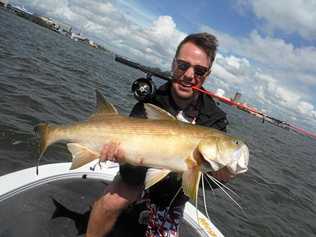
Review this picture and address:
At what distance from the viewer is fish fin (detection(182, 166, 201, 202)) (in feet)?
11.0

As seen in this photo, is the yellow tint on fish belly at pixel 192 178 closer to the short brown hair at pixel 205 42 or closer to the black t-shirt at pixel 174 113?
the black t-shirt at pixel 174 113

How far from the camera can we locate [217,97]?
5414 millimetres

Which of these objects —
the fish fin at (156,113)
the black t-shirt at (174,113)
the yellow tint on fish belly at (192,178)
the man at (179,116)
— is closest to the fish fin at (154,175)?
the yellow tint on fish belly at (192,178)

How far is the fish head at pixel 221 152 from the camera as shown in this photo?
132 inches

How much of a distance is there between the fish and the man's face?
1.00m

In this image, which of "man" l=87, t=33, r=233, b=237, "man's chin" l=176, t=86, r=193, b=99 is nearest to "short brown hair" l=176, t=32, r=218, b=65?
"man" l=87, t=33, r=233, b=237

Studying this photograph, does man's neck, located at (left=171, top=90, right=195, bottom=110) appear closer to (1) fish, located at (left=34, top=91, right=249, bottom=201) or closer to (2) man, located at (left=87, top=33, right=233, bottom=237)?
(2) man, located at (left=87, top=33, right=233, bottom=237)

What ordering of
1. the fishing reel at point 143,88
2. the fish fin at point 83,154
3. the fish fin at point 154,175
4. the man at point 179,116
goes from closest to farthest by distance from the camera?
the fish fin at point 154,175 < the fish fin at point 83,154 < the man at point 179,116 < the fishing reel at point 143,88

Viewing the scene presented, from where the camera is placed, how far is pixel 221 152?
3.36 metres

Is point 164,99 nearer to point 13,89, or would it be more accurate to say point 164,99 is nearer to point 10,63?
point 13,89

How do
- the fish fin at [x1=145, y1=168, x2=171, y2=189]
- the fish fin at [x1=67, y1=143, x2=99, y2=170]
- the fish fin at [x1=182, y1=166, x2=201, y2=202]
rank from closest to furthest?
the fish fin at [x1=182, y1=166, x2=201, y2=202] → the fish fin at [x1=145, y1=168, x2=171, y2=189] → the fish fin at [x1=67, y1=143, x2=99, y2=170]

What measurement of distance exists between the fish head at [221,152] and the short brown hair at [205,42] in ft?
5.12

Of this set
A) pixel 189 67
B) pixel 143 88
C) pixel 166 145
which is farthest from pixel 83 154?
pixel 189 67

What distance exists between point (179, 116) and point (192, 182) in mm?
1550
